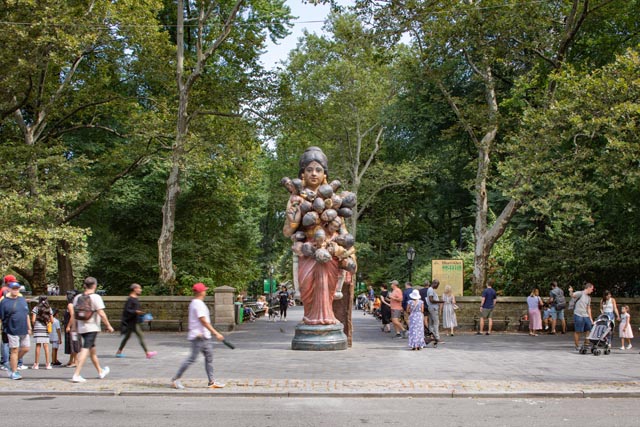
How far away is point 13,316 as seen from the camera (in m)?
12.2

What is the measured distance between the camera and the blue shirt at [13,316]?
39.9 feet

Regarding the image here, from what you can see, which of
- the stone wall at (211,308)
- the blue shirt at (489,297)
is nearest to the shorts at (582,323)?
the blue shirt at (489,297)

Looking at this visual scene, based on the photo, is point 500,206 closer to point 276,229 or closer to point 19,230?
point 19,230

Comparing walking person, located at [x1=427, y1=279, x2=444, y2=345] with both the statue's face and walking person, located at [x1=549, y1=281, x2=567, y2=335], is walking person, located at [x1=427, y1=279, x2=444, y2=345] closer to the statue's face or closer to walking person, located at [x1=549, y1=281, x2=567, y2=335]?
the statue's face

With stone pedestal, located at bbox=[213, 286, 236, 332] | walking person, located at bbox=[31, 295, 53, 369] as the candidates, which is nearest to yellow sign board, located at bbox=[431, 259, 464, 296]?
stone pedestal, located at bbox=[213, 286, 236, 332]

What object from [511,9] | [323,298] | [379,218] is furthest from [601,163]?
[379,218]

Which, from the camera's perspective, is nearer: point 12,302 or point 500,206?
point 12,302

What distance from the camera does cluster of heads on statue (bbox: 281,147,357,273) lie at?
16625mm

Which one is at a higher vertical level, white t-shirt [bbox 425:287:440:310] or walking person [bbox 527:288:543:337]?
white t-shirt [bbox 425:287:440:310]

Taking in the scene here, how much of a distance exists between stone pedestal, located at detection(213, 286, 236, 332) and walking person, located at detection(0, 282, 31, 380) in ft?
39.5

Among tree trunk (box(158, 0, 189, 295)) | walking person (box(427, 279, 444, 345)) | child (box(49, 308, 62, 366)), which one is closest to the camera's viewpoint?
child (box(49, 308, 62, 366))

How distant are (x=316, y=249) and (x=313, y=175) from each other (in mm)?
1857

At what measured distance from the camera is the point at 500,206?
3616 centimetres

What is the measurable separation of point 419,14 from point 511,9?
3.16m
